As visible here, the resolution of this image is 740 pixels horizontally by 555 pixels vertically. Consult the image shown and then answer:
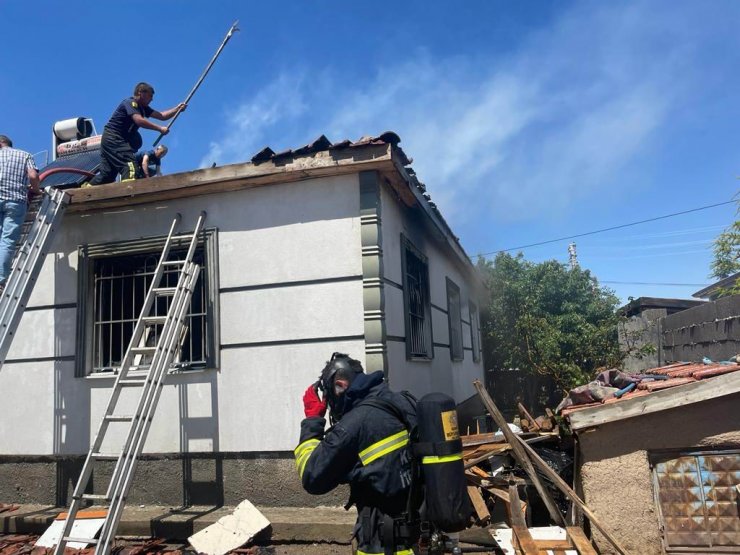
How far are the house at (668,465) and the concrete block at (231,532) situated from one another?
2.95 m

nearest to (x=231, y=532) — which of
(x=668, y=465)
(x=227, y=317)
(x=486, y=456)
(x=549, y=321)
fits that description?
→ (x=227, y=317)

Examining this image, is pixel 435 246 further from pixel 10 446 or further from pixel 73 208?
pixel 10 446

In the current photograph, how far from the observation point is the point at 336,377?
10.9ft

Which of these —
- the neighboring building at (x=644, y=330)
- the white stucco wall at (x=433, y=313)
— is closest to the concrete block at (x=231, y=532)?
the white stucco wall at (x=433, y=313)

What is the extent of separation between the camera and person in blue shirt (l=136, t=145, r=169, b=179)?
687cm

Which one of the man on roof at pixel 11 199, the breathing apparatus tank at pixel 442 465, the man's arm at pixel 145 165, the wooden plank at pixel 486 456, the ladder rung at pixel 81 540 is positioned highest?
the man's arm at pixel 145 165

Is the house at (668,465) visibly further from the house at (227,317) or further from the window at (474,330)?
the window at (474,330)

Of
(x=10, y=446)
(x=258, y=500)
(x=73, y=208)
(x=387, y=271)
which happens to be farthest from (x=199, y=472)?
(x=73, y=208)

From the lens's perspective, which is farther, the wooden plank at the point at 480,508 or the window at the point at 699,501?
the wooden plank at the point at 480,508

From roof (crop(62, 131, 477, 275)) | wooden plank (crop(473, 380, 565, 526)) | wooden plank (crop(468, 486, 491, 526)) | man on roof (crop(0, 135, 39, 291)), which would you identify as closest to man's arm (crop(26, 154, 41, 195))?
man on roof (crop(0, 135, 39, 291))

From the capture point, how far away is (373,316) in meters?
5.52

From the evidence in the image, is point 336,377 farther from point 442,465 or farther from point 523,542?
point 523,542

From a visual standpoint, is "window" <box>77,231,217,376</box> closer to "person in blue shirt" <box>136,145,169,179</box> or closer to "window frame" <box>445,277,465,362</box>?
"person in blue shirt" <box>136,145,169,179</box>

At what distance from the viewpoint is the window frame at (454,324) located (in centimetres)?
995
